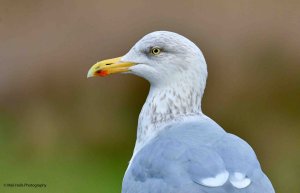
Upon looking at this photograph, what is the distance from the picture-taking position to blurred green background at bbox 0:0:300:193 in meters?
5.49

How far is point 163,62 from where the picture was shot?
3.13 meters

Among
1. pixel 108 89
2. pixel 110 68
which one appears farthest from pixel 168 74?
pixel 108 89

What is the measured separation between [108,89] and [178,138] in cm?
288

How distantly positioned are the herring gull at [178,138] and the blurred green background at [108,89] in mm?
2173

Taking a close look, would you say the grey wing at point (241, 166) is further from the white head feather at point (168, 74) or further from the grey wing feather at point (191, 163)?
the white head feather at point (168, 74)

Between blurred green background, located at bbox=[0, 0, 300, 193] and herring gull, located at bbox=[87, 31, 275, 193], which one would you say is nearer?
herring gull, located at bbox=[87, 31, 275, 193]

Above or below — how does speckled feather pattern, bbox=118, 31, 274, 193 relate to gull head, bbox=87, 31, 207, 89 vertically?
below

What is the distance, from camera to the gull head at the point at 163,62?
3121 millimetres

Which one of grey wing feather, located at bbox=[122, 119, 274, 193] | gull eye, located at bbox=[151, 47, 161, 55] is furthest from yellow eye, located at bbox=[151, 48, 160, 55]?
grey wing feather, located at bbox=[122, 119, 274, 193]

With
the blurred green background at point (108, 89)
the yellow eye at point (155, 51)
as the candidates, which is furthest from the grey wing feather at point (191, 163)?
the blurred green background at point (108, 89)

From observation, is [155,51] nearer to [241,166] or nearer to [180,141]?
[180,141]

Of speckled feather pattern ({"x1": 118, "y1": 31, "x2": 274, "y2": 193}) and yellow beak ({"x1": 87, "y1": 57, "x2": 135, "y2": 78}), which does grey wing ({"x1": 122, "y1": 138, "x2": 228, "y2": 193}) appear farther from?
yellow beak ({"x1": 87, "y1": 57, "x2": 135, "y2": 78})

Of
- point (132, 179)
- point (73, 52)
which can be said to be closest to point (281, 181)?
point (73, 52)

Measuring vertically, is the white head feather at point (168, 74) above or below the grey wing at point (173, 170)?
above
